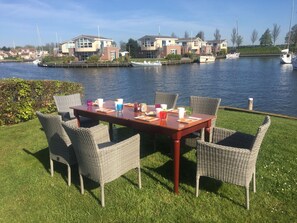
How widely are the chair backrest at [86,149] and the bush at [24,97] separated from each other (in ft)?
15.6

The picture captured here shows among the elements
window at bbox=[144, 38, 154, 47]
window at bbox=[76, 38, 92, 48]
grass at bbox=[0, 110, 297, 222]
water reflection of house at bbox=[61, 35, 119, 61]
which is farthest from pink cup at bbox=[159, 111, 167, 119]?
window at bbox=[144, 38, 154, 47]

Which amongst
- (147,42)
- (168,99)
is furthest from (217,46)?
(168,99)

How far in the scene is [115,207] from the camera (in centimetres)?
295

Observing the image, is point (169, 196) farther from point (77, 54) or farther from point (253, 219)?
point (77, 54)

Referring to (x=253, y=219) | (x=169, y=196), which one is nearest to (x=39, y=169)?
(x=169, y=196)

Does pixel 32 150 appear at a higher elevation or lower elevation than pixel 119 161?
lower

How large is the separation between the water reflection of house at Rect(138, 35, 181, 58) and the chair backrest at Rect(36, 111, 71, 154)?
192ft

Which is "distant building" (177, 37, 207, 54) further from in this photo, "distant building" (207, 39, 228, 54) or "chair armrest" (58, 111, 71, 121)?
"chair armrest" (58, 111, 71, 121)

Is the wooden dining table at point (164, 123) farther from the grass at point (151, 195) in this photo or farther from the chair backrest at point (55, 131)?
the chair backrest at point (55, 131)

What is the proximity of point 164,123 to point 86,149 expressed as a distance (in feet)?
3.46

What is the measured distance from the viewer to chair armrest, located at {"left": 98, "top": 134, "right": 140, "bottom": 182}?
110 inches

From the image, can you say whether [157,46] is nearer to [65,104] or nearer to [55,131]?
[65,104]

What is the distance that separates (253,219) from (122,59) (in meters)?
51.7

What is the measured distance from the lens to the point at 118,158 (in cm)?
295
